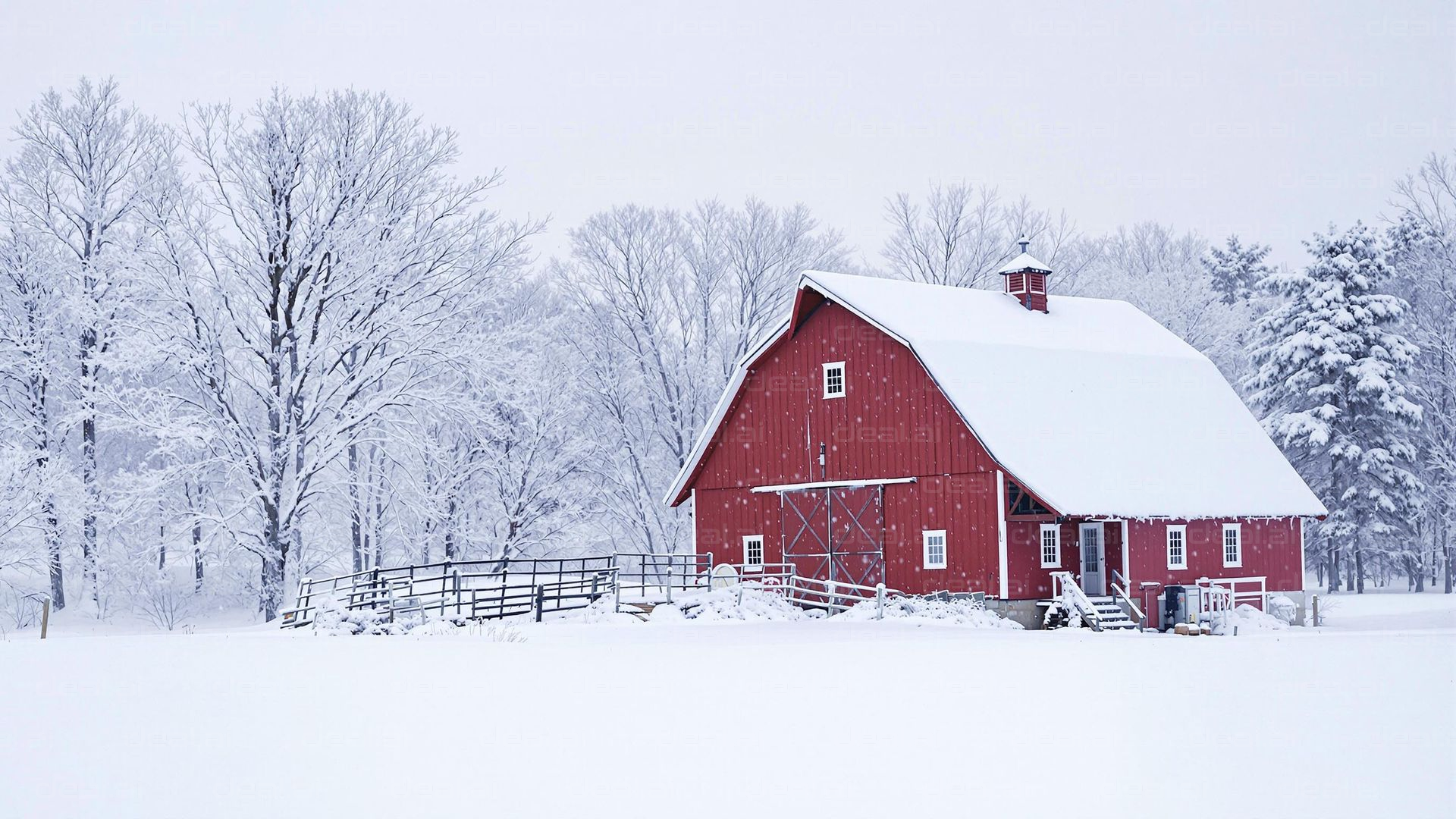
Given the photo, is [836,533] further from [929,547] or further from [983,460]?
[983,460]

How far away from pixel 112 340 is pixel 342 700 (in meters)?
25.6

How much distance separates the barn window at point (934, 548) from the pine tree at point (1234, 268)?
45995 millimetres

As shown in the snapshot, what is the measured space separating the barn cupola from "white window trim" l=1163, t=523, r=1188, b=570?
24.6 ft

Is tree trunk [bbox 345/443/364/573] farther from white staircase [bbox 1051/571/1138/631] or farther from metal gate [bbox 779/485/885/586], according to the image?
white staircase [bbox 1051/571/1138/631]

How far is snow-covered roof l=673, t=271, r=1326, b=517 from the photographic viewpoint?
31.0 m

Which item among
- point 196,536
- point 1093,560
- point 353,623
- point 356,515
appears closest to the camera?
point 353,623

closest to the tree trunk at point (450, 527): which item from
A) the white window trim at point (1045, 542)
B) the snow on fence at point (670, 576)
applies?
the snow on fence at point (670, 576)

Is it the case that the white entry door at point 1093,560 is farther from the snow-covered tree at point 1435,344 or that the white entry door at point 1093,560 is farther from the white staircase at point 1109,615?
the snow-covered tree at point 1435,344

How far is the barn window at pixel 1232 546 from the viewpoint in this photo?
3425 cm

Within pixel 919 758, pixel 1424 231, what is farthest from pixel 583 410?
pixel 919 758

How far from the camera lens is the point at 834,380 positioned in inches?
1325

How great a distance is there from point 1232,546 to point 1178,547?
2323mm

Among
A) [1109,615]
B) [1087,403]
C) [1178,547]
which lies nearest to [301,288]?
[1087,403]

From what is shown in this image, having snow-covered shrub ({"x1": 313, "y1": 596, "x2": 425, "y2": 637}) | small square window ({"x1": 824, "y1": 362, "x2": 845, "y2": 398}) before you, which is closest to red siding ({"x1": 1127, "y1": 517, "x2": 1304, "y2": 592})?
small square window ({"x1": 824, "y1": 362, "x2": 845, "y2": 398})
